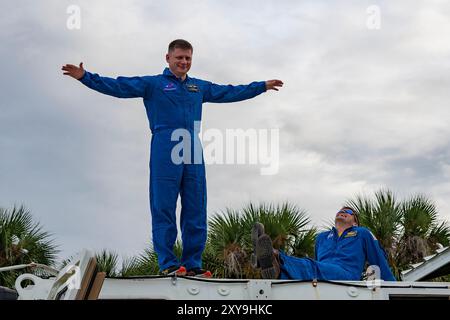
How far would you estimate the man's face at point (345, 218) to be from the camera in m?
5.66

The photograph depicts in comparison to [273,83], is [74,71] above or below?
below

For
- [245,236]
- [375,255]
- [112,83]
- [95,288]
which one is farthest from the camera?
[245,236]

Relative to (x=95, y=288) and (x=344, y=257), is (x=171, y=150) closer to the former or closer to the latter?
(x=344, y=257)

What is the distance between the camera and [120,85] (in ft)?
16.9

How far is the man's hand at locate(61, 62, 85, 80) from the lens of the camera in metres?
4.95

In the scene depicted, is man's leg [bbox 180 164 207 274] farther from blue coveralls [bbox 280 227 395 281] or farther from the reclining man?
blue coveralls [bbox 280 227 395 281]

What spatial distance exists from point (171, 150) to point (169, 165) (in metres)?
0.11

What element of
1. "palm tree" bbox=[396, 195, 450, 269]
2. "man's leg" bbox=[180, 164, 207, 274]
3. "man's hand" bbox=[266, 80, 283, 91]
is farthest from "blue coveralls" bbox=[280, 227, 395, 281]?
"palm tree" bbox=[396, 195, 450, 269]

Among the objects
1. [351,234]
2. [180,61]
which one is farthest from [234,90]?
[351,234]

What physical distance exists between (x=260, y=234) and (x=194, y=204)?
592 mm

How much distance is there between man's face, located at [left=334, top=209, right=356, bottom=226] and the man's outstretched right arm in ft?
5.91

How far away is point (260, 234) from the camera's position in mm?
4805
